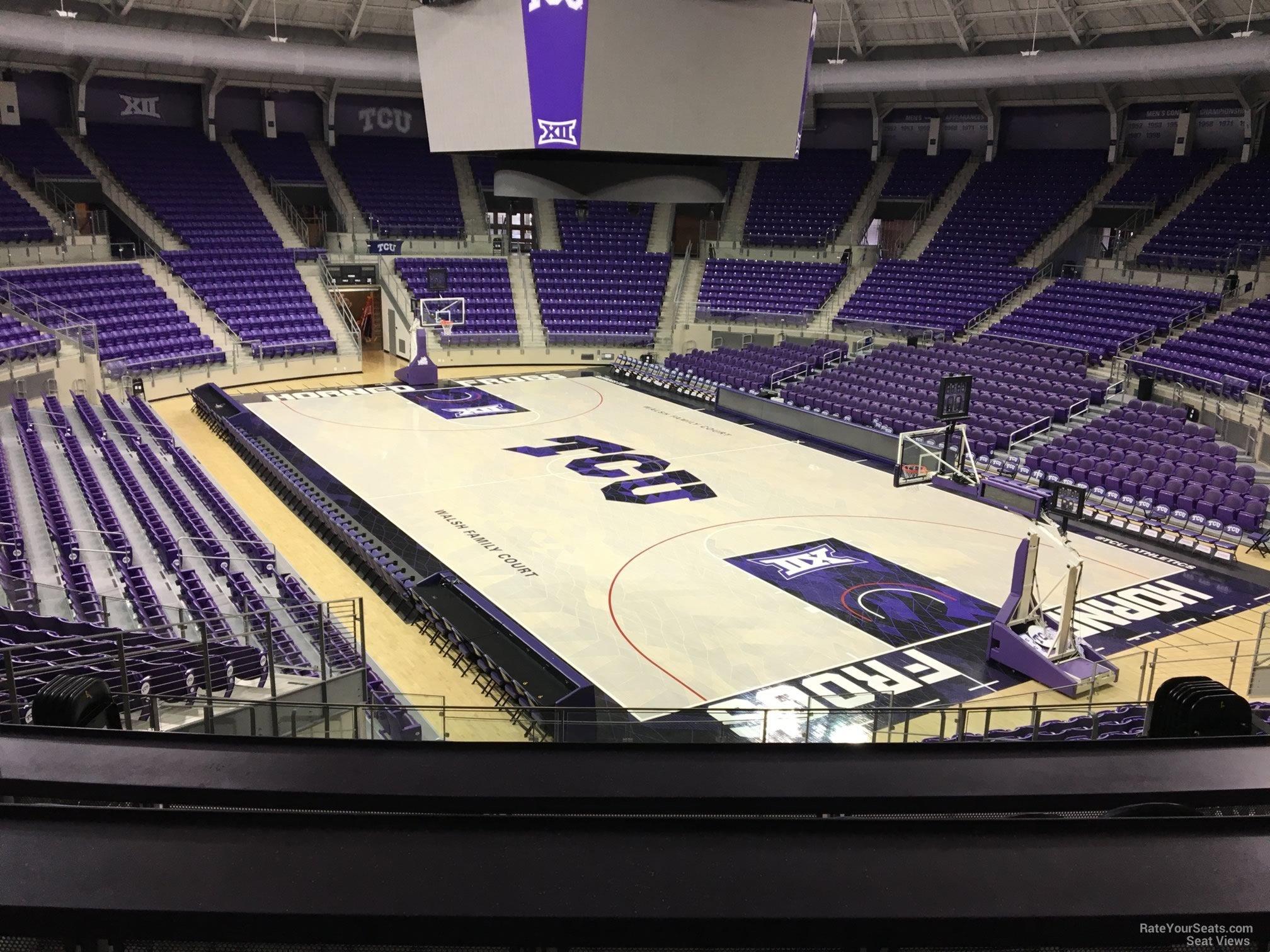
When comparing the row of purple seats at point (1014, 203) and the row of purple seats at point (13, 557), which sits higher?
the row of purple seats at point (1014, 203)

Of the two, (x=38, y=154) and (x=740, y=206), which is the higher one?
(x=38, y=154)

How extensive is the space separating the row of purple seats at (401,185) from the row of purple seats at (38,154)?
9.18 m

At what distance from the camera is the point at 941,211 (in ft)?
121

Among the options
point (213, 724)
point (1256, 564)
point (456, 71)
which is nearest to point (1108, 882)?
point (213, 724)

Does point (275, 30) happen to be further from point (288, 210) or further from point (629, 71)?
point (629, 71)

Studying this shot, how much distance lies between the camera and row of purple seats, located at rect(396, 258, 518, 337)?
3366 cm

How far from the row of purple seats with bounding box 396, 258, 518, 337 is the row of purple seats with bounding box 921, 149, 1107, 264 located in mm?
14486

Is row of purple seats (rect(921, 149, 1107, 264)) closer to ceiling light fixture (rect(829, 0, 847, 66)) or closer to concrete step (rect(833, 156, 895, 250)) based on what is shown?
concrete step (rect(833, 156, 895, 250))

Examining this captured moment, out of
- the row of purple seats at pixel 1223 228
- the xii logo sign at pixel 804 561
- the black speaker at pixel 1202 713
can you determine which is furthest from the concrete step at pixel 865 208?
the black speaker at pixel 1202 713

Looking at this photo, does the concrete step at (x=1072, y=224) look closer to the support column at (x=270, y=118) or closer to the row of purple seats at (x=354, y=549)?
the row of purple seats at (x=354, y=549)

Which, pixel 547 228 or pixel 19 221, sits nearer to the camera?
pixel 19 221

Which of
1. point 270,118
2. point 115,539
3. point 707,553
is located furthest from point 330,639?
point 270,118

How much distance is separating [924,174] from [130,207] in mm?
27898

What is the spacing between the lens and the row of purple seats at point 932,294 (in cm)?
3073
